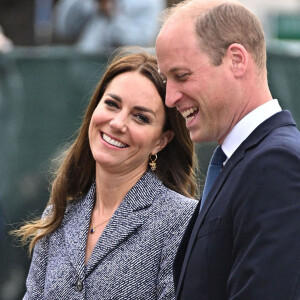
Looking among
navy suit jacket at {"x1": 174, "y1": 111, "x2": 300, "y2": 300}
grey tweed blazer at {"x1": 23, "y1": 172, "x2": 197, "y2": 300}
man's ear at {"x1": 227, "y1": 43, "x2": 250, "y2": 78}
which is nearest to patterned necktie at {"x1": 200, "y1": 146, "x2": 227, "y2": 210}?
navy suit jacket at {"x1": 174, "y1": 111, "x2": 300, "y2": 300}

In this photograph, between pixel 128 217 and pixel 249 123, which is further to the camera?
pixel 128 217

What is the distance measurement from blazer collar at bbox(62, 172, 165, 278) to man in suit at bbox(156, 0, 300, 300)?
0.82 m

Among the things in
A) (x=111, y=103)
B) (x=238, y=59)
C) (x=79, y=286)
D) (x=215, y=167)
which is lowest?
(x=79, y=286)

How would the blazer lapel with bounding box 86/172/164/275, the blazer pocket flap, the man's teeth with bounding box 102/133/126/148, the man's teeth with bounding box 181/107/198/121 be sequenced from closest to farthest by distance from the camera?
the blazer pocket flap
the man's teeth with bounding box 181/107/198/121
the blazer lapel with bounding box 86/172/164/275
the man's teeth with bounding box 102/133/126/148

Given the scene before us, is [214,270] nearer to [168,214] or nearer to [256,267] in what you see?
[256,267]

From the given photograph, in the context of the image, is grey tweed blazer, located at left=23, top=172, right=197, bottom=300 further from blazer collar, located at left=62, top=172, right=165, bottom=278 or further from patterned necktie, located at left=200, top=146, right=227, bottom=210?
patterned necktie, located at left=200, top=146, right=227, bottom=210

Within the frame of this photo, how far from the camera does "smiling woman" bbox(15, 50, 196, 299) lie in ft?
10.9

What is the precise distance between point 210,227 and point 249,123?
13.3 inches

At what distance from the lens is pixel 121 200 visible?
359 cm

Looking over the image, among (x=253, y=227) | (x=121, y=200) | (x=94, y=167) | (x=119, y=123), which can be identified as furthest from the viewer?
(x=94, y=167)

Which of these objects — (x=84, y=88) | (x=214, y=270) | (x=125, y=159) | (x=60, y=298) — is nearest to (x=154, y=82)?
(x=125, y=159)

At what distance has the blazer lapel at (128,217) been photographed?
3.40 metres

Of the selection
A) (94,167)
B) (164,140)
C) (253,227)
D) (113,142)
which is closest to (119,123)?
(113,142)

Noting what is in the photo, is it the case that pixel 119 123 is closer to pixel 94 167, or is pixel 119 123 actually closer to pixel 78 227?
pixel 94 167
